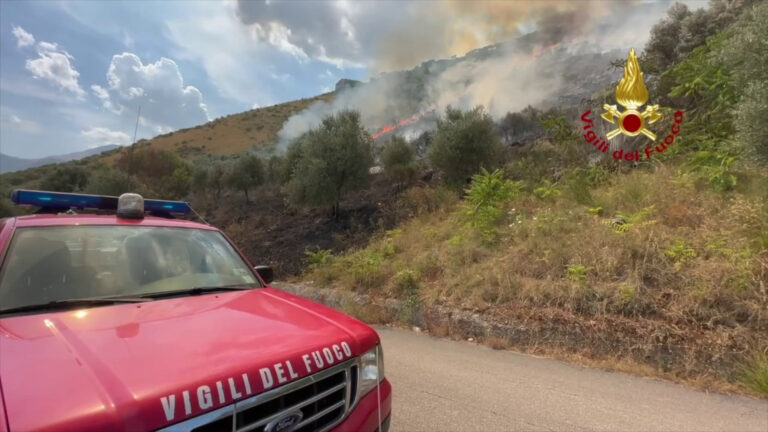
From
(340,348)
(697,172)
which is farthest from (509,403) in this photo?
(697,172)

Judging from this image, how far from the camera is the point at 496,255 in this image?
6609mm

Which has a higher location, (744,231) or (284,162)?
(284,162)

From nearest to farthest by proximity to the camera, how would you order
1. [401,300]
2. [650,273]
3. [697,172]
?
[650,273], [401,300], [697,172]

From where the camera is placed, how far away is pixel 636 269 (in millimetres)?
4750

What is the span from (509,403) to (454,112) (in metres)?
15.0

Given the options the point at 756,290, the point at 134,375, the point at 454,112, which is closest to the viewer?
the point at 134,375

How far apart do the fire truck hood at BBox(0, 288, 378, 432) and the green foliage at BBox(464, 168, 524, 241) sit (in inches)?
243

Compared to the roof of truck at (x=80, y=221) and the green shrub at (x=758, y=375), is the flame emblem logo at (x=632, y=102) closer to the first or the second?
the green shrub at (x=758, y=375)

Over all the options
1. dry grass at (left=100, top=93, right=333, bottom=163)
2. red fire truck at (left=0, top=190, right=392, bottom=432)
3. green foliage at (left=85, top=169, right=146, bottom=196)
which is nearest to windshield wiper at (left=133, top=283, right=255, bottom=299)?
red fire truck at (left=0, top=190, right=392, bottom=432)

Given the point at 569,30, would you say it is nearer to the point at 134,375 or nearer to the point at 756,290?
the point at 756,290

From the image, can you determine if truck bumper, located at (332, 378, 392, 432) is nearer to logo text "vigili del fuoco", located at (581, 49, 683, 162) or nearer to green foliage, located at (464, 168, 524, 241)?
green foliage, located at (464, 168, 524, 241)

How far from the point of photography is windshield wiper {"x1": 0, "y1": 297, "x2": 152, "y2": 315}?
1931 mm

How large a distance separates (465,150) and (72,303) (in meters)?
14.0

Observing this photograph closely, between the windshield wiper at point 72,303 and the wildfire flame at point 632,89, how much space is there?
11.1 m
